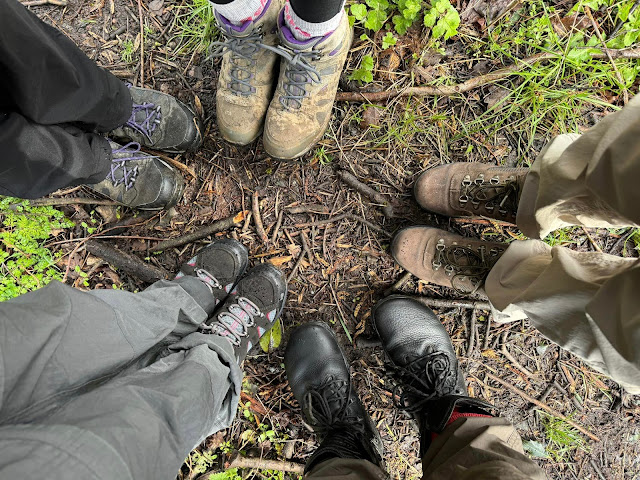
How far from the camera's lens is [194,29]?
2.18m

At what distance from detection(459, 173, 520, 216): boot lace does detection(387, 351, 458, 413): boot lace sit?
33.2 inches

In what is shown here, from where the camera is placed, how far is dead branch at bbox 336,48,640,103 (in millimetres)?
2094

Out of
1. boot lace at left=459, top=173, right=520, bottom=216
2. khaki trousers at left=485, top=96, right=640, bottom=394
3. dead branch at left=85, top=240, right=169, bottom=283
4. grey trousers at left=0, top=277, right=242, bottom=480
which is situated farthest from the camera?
dead branch at left=85, top=240, right=169, bottom=283

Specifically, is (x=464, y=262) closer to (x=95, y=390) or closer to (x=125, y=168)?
(x=95, y=390)

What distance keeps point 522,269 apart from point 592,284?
0.34 metres

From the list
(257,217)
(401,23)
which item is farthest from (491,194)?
(257,217)

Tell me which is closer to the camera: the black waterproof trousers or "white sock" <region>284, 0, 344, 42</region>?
the black waterproof trousers

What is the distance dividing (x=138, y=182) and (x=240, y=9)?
1.06 metres

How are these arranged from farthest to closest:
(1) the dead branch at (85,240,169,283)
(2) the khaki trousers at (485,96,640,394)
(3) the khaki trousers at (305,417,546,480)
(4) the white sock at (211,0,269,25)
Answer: (1) the dead branch at (85,240,169,283)
(4) the white sock at (211,0,269,25)
(3) the khaki trousers at (305,417,546,480)
(2) the khaki trousers at (485,96,640,394)

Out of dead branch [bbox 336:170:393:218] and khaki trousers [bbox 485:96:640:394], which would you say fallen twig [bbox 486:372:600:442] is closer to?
khaki trousers [bbox 485:96:640:394]

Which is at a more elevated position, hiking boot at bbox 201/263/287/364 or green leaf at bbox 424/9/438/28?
green leaf at bbox 424/9/438/28

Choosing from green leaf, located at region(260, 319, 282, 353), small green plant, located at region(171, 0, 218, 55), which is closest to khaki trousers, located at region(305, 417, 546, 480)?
green leaf, located at region(260, 319, 282, 353)

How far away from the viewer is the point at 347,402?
6.86ft

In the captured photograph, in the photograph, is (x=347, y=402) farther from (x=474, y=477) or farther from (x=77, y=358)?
(x=77, y=358)
